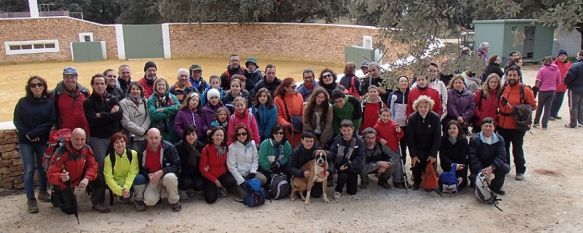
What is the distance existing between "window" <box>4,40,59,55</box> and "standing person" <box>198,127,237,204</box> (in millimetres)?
23095

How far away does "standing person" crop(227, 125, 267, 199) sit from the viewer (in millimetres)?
6586

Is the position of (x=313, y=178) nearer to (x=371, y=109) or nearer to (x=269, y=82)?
(x=371, y=109)

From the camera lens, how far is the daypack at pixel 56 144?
6.02m

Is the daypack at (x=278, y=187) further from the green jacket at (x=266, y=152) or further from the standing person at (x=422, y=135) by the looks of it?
the standing person at (x=422, y=135)

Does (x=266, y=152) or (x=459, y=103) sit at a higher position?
(x=459, y=103)

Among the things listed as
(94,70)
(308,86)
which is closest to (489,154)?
(308,86)

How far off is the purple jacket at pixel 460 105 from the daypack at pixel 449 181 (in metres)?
1.12

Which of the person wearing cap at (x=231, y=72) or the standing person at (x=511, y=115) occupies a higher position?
the person wearing cap at (x=231, y=72)

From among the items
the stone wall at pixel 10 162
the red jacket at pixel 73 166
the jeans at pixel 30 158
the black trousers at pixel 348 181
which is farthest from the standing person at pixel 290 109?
the stone wall at pixel 10 162

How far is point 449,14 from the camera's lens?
14.8 ft

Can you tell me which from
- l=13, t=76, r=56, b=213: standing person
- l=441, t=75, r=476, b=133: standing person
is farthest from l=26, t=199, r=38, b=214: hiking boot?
l=441, t=75, r=476, b=133: standing person

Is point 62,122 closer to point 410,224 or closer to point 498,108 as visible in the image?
point 410,224

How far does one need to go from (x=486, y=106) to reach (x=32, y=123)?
238 inches

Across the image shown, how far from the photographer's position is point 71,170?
6082 millimetres
